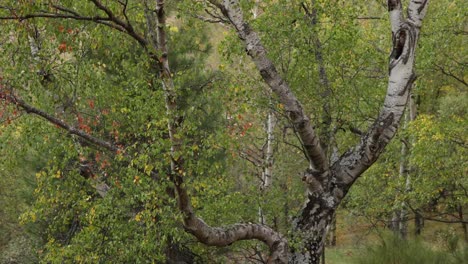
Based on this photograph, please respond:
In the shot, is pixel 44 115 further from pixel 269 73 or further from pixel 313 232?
pixel 313 232

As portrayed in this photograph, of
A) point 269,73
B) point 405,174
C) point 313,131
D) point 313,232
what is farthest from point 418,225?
point 269,73

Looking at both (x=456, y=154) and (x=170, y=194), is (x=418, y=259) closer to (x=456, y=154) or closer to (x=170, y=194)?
(x=456, y=154)

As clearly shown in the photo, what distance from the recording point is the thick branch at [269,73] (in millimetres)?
5980

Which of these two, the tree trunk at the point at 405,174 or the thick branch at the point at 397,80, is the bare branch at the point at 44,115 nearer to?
the thick branch at the point at 397,80

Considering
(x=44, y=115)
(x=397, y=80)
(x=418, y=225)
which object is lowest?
(x=418, y=225)

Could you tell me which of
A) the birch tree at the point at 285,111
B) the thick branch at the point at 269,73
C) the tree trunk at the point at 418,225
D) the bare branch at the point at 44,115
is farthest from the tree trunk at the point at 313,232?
the tree trunk at the point at 418,225

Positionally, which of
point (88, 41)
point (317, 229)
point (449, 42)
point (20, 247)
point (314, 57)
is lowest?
point (20, 247)

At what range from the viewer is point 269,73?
6.11 metres

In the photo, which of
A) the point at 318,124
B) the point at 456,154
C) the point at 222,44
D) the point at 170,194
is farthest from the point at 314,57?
the point at 456,154

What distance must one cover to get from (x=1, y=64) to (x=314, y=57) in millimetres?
4597

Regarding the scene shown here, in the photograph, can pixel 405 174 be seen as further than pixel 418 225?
No

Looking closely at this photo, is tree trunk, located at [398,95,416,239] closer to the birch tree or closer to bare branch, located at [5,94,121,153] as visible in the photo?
the birch tree

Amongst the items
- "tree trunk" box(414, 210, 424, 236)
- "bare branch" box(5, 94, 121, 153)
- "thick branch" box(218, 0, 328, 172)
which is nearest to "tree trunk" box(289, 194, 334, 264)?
"thick branch" box(218, 0, 328, 172)

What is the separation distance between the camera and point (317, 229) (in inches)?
269
